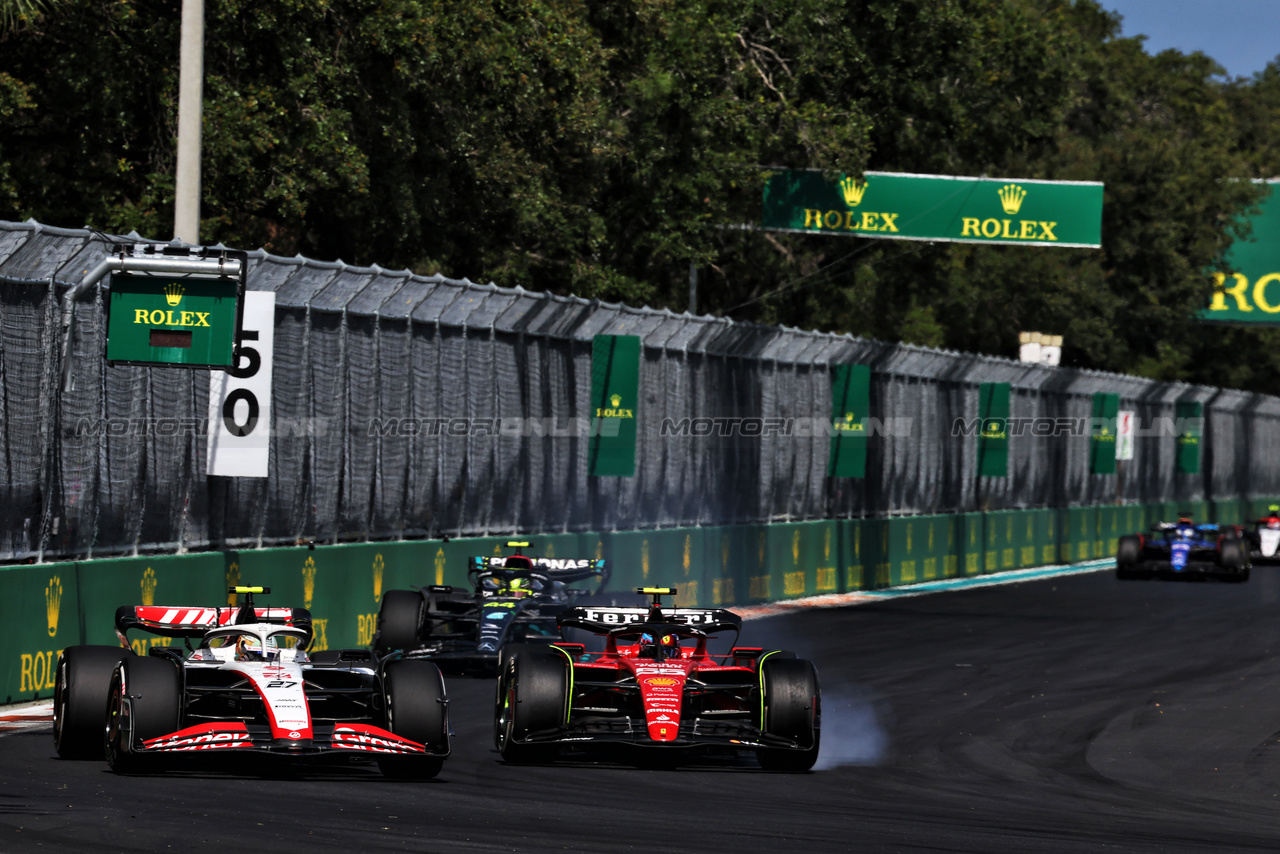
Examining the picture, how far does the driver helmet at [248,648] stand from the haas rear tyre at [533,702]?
1.36 meters

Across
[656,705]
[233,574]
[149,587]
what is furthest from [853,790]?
[233,574]

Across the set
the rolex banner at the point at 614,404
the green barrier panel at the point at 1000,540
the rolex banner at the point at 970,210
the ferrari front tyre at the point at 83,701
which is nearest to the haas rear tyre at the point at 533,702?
the ferrari front tyre at the point at 83,701

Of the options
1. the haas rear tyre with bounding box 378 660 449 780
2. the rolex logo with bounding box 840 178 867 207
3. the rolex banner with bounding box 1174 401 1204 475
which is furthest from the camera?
the rolex banner with bounding box 1174 401 1204 475

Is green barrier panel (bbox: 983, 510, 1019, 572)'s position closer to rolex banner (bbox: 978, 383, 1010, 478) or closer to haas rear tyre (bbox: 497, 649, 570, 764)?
rolex banner (bbox: 978, 383, 1010, 478)

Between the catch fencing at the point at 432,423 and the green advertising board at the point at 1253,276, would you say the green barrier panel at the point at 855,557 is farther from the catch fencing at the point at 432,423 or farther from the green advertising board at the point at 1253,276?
the green advertising board at the point at 1253,276

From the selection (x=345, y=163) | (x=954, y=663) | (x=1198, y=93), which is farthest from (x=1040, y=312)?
(x=954, y=663)

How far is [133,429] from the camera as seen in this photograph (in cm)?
1499

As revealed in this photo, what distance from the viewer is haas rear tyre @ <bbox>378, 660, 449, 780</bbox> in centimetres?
1045

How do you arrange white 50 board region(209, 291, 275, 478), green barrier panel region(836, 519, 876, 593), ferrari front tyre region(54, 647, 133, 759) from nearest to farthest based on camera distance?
Result: 1. ferrari front tyre region(54, 647, 133, 759)
2. white 50 board region(209, 291, 275, 478)
3. green barrier panel region(836, 519, 876, 593)

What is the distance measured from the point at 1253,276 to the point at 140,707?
163ft

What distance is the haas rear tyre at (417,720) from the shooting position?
1045 centimetres

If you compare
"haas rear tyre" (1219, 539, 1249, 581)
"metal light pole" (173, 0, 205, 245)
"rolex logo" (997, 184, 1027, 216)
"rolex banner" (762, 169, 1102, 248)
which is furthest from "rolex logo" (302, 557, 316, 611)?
"haas rear tyre" (1219, 539, 1249, 581)

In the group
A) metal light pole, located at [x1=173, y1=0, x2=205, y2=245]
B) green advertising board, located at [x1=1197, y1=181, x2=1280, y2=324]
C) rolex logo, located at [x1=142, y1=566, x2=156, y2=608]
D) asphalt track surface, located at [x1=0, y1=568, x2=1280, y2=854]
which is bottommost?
asphalt track surface, located at [x1=0, y1=568, x2=1280, y2=854]

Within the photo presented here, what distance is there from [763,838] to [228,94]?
1642cm
